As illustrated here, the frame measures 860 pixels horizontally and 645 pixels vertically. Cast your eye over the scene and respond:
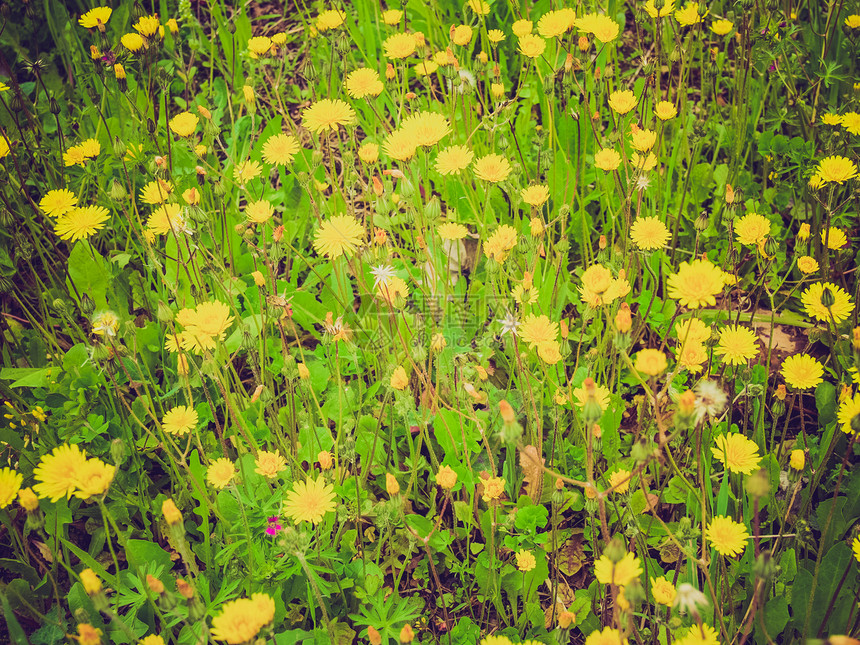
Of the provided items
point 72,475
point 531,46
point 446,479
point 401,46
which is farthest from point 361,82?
point 72,475

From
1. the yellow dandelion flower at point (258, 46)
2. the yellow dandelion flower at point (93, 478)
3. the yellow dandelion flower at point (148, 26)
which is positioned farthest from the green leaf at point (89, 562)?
the yellow dandelion flower at point (258, 46)

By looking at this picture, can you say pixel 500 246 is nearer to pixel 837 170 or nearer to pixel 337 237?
pixel 337 237

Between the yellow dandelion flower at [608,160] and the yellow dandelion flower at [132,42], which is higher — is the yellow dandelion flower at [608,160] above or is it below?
below

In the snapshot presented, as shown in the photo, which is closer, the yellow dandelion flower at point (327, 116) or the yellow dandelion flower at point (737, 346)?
the yellow dandelion flower at point (737, 346)

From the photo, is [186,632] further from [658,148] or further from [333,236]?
[658,148]

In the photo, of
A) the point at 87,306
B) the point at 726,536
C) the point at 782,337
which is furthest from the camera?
the point at 782,337

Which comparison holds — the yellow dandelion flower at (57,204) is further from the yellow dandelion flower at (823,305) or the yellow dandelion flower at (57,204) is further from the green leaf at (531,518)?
the yellow dandelion flower at (823,305)

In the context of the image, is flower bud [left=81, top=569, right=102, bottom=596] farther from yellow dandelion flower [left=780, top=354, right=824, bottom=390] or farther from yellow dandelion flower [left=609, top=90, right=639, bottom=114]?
yellow dandelion flower [left=609, top=90, right=639, bottom=114]

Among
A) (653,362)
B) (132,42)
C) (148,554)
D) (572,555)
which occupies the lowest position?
(572,555)

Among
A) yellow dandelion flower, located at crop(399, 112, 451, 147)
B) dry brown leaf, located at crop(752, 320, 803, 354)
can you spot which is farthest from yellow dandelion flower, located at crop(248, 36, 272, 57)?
dry brown leaf, located at crop(752, 320, 803, 354)

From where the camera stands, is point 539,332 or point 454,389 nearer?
point 539,332

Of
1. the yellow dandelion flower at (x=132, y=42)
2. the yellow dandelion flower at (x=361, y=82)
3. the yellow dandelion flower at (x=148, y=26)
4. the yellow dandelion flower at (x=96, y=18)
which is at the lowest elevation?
the yellow dandelion flower at (x=361, y=82)

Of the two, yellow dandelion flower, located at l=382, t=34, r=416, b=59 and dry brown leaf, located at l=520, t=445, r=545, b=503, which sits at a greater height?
yellow dandelion flower, located at l=382, t=34, r=416, b=59

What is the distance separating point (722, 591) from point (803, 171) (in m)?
1.60
